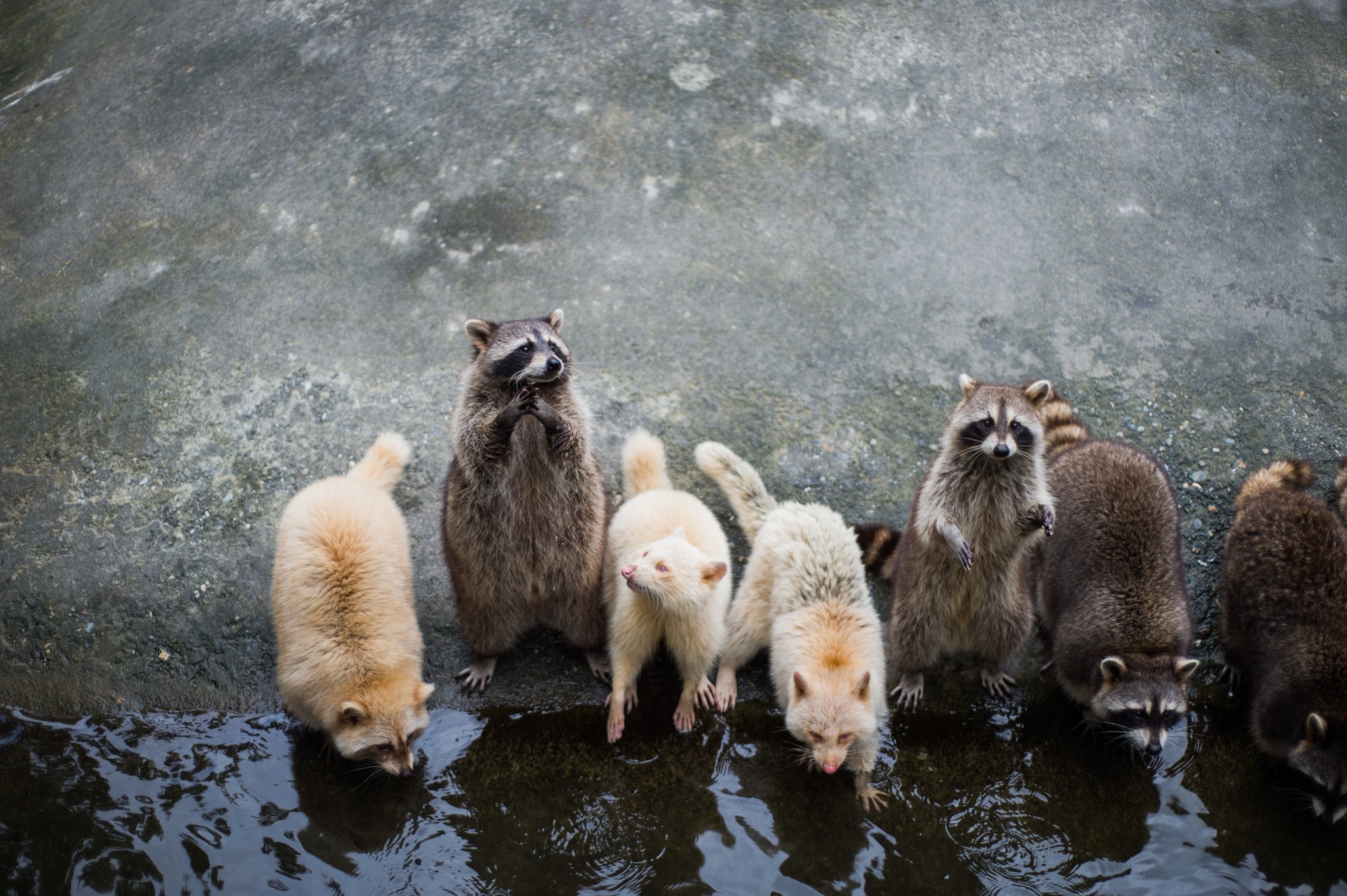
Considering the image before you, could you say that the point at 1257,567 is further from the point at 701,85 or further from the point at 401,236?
the point at 401,236

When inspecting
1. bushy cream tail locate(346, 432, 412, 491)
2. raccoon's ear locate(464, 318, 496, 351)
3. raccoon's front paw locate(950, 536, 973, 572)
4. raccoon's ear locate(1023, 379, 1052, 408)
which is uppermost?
raccoon's ear locate(464, 318, 496, 351)

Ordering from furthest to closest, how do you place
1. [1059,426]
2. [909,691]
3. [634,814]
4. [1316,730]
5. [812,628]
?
[1059,426], [909,691], [812,628], [1316,730], [634,814]

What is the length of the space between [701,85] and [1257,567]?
14.0ft

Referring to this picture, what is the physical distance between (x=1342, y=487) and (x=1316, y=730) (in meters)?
1.60

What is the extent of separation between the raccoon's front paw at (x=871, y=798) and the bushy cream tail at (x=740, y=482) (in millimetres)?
1321

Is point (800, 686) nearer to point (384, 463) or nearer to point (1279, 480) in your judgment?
point (384, 463)

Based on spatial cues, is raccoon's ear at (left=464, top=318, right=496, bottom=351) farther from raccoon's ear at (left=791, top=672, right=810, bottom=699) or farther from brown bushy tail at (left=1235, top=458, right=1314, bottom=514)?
brown bushy tail at (left=1235, top=458, right=1314, bottom=514)

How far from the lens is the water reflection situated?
3.62m

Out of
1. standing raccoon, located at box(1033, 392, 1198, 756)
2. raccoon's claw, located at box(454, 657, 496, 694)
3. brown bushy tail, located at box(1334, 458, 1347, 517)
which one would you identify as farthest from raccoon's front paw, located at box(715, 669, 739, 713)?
brown bushy tail, located at box(1334, 458, 1347, 517)

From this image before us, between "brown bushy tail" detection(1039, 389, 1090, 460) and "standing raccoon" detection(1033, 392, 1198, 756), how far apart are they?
16cm

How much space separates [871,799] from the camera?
13.0 ft

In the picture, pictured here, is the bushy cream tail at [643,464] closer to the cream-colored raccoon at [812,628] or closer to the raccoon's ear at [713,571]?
the cream-colored raccoon at [812,628]

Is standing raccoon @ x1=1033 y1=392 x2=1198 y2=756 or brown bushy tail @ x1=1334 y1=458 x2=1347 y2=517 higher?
standing raccoon @ x1=1033 y1=392 x2=1198 y2=756

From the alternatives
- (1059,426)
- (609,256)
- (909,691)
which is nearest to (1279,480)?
(1059,426)
